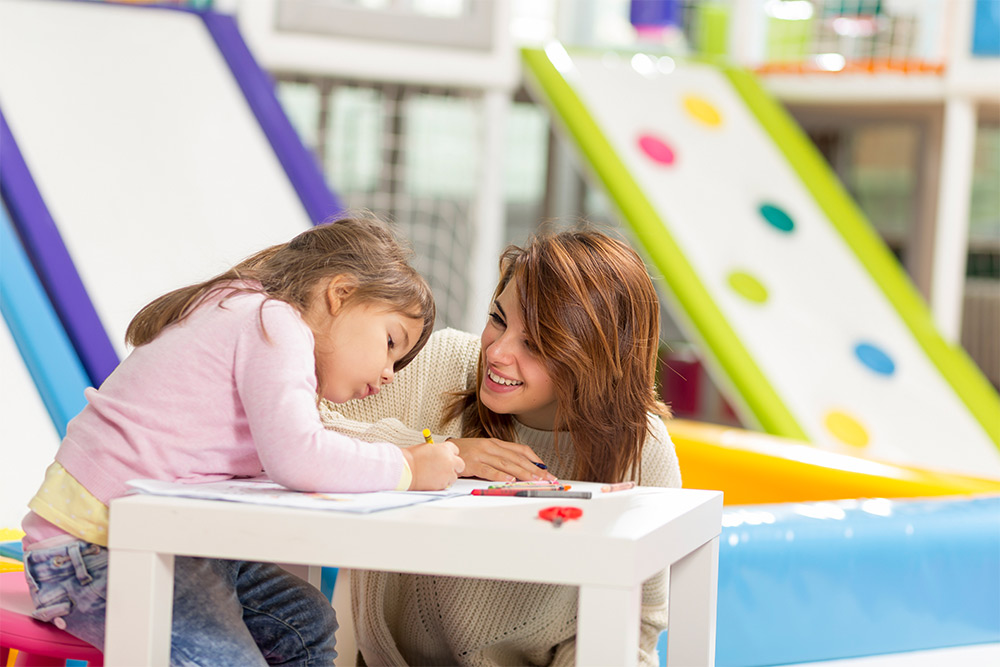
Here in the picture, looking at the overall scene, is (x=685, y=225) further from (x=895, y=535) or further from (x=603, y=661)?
(x=603, y=661)

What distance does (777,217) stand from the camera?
3811 millimetres

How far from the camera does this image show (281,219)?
9.18 ft

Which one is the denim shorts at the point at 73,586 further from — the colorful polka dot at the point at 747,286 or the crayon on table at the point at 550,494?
the colorful polka dot at the point at 747,286

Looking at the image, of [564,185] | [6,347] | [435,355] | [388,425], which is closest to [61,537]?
[388,425]

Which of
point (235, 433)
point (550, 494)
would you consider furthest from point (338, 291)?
point (550, 494)

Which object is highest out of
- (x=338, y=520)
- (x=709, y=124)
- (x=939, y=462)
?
(x=709, y=124)

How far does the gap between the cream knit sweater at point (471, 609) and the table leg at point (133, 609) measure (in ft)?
1.61

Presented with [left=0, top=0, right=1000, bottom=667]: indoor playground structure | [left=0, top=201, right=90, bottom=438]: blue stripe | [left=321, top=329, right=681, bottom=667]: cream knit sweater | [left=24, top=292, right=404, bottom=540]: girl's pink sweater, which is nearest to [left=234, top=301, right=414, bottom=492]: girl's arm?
[left=24, top=292, right=404, bottom=540]: girl's pink sweater

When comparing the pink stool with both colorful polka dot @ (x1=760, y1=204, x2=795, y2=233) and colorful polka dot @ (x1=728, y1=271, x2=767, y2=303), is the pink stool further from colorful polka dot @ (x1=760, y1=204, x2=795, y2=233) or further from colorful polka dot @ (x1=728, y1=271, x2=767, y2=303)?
colorful polka dot @ (x1=760, y1=204, x2=795, y2=233)

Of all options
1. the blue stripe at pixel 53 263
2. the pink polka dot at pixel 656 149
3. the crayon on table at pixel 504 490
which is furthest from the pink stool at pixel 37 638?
the pink polka dot at pixel 656 149

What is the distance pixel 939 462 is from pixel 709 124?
1.44 meters

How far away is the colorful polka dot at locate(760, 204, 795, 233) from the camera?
379 cm

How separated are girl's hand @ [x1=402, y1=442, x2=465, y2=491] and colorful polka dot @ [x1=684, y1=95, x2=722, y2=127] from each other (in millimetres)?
3073

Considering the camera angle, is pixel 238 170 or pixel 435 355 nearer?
pixel 435 355
